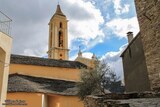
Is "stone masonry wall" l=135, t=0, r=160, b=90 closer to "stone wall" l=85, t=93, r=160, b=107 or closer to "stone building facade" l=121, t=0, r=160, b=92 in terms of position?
"stone building facade" l=121, t=0, r=160, b=92

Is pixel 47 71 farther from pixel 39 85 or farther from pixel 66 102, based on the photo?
pixel 66 102

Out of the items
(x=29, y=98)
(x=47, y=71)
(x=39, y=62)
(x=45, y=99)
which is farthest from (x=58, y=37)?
(x=29, y=98)

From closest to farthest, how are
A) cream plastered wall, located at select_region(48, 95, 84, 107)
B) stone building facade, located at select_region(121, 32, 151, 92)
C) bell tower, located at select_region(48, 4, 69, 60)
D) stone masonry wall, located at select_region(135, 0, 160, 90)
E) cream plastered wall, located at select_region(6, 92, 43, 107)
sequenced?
stone masonry wall, located at select_region(135, 0, 160, 90)
stone building facade, located at select_region(121, 32, 151, 92)
cream plastered wall, located at select_region(6, 92, 43, 107)
cream plastered wall, located at select_region(48, 95, 84, 107)
bell tower, located at select_region(48, 4, 69, 60)

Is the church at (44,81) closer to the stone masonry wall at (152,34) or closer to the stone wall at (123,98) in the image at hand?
the stone wall at (123,98)

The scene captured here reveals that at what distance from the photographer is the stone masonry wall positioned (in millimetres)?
10391

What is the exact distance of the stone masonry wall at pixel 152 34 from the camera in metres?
10.4

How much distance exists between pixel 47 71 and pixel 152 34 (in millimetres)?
21832

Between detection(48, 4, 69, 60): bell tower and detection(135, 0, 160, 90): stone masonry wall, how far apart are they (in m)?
37.3

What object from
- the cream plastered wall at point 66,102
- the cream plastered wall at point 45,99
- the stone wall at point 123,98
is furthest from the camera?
the cream plastered wall at point 66,102

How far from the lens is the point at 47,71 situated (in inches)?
1204

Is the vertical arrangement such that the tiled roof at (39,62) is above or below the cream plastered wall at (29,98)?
above

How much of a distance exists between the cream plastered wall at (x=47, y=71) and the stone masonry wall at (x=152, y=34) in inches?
816

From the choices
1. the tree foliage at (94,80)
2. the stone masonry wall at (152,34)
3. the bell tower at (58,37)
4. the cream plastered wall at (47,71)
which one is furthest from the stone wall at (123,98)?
the bell tower at (58,37)

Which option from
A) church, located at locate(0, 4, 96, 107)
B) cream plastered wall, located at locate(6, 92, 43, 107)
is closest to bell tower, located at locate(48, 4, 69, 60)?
church, located at locate(0, 4, 96, 107)
